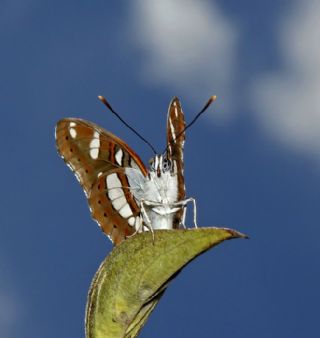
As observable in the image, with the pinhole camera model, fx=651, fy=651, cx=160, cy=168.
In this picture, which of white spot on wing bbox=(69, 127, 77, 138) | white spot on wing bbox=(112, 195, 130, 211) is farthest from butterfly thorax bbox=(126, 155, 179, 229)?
white spot on wing bbox=(69, 127, 77, 138)

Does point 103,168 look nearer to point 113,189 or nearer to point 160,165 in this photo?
point 113,189

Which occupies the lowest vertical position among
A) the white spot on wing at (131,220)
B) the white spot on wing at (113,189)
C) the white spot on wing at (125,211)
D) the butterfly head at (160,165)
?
the white spot on wing at (131,220)

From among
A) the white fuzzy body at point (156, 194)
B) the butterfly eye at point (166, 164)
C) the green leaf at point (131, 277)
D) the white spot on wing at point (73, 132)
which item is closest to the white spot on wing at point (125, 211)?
the white fuzzy body at point (156, 194)

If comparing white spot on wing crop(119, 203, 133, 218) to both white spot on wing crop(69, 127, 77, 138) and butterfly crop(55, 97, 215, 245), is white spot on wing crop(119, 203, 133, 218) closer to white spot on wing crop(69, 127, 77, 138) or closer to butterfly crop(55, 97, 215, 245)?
butterfly crop(55, 97, 215, 245)

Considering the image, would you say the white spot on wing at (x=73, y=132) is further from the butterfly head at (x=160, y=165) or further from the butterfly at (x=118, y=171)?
the butterfly head at (x=160, y=165)

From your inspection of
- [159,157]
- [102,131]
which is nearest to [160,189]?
[159,157]

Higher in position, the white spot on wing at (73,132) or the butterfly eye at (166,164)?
the white spot on wing at (73,132)

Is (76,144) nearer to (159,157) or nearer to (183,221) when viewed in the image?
(159,157)
